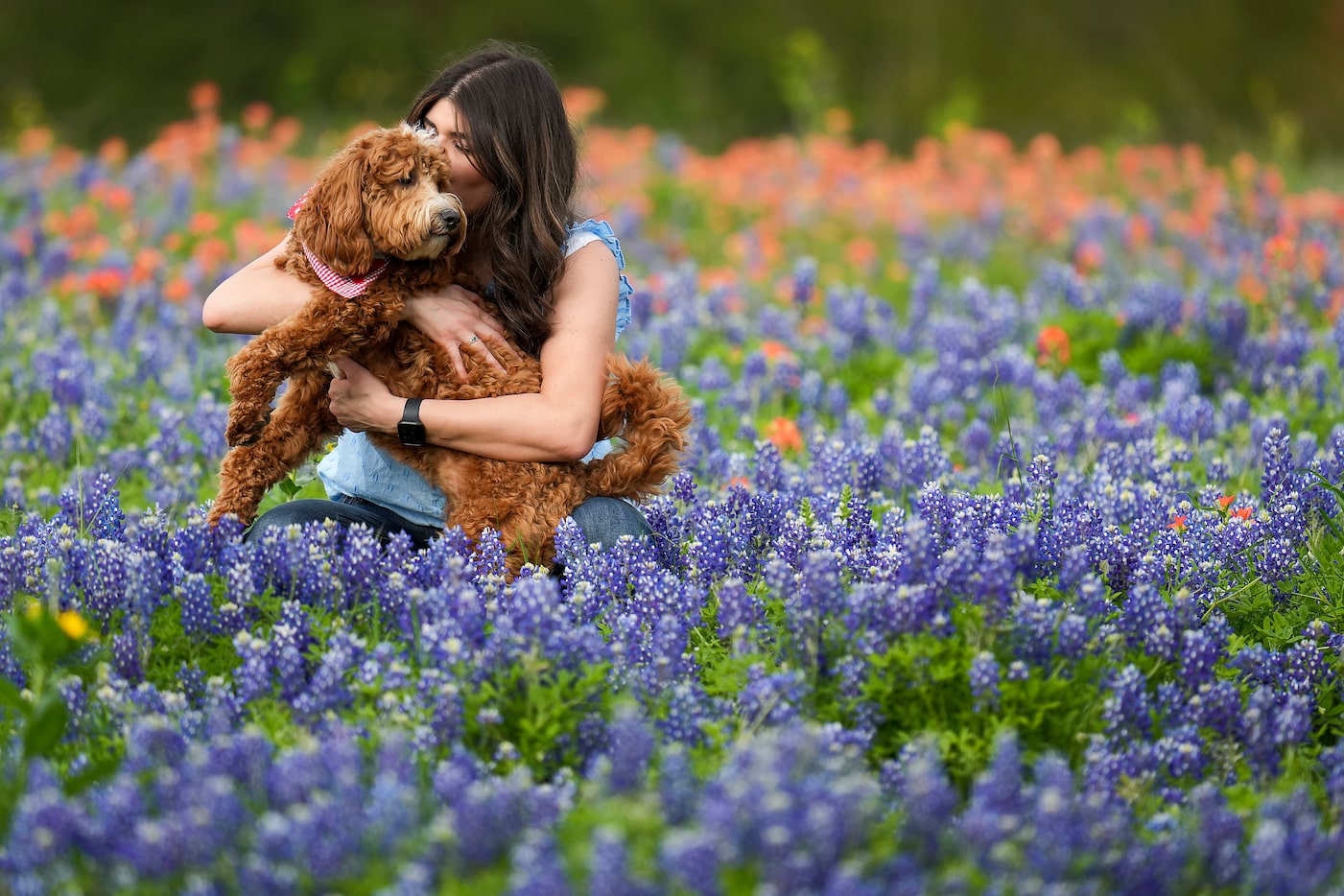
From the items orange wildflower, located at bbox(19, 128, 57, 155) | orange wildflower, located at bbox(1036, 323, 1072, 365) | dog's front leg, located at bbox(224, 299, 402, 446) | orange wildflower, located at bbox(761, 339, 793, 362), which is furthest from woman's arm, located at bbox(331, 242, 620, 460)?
orange wildflower, located at bbox(19, 128, 57, 155)

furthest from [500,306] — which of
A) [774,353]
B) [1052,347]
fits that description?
[1052,347]

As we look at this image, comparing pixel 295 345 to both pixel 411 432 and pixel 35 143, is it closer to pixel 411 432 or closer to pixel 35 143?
pixel 411 432

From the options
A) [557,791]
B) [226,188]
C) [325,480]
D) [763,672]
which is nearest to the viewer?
[557,791]

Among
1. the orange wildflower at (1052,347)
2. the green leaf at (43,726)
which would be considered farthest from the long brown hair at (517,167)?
the orange wildflower at (1052,347)

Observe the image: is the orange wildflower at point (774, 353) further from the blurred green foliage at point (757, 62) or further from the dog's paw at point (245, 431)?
the blurred green foliage at point (757, 62)

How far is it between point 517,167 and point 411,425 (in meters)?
0.79

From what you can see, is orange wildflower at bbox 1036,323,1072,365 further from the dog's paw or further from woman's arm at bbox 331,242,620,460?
the dog's paw

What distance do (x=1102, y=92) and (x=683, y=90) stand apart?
500 centimetres

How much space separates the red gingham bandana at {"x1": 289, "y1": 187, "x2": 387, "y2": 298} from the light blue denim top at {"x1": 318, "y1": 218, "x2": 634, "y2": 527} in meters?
→ 0.54

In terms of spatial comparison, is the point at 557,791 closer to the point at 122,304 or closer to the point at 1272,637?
the point at 1272,637

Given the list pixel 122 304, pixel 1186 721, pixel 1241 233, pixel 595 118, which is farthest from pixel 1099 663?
pixel 595 118

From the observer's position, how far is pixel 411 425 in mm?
3498

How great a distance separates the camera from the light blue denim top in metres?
3.83

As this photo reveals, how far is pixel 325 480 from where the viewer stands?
4.05 meters
